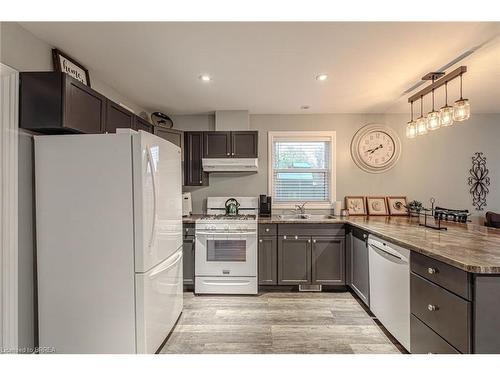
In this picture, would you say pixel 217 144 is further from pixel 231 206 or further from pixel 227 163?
pixel 231 206

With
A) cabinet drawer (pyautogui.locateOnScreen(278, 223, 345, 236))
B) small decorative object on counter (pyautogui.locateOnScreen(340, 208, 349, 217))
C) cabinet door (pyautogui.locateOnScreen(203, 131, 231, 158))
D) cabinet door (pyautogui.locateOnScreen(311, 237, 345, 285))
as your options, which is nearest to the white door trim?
cabinet door (pyautogui.locateOnScreen(203, 131, 231, 158))

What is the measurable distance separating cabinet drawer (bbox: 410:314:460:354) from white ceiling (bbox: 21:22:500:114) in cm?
205

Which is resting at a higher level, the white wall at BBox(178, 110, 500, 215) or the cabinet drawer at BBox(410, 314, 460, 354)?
the white wall at BBox(178, 110, 500, 215)

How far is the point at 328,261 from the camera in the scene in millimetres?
3209

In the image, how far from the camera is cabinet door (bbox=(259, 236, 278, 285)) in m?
3.22

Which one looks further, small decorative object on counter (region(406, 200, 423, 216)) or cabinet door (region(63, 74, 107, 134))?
small decorative object on counter (region(406, 200, 423, 216))

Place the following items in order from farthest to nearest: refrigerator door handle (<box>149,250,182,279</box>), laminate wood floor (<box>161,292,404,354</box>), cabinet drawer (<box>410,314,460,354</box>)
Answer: laminate wood floor (<box>161,292,404,354</box>)
refrigerator door handle (<box>149,250,182,279</box>)
cabinet drawer (<box>410,314,460,354</box>)

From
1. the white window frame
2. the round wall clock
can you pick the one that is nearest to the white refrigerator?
the white window frame

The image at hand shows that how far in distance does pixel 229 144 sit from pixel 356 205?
7.05ft

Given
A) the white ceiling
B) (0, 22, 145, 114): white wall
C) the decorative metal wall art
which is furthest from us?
the decorative metal wall art

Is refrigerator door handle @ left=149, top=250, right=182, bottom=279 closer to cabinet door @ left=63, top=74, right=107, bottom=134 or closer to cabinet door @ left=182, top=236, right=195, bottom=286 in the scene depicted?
cabinet door @ left=182, top=236, right=195, bottom=286

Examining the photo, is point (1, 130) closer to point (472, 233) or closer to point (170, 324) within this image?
point (170, 324)

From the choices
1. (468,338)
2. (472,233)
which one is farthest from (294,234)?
(468,338)

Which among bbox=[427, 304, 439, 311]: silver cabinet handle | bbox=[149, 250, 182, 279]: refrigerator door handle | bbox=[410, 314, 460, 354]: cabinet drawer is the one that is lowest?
bbox=[410, 314, 460, 354]: cabinet drawer
